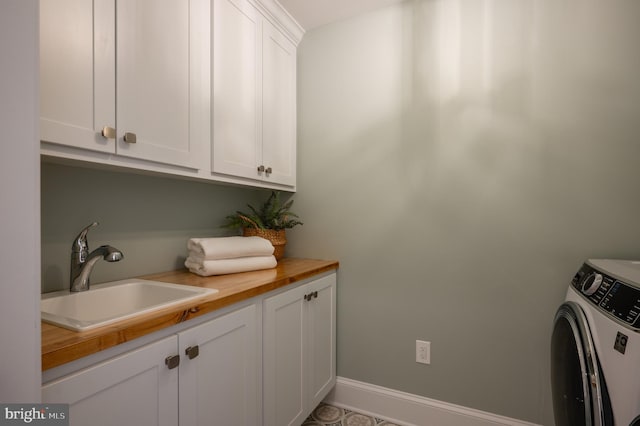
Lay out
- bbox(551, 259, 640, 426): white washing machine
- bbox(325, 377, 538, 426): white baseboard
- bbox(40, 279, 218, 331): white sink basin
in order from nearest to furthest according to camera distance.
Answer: bbox(551, 259, 640, 426): white washing machine < bbox(40, 279, 218, 331): white sink basin < bbox(325, 377, 538, 426): white baseboard

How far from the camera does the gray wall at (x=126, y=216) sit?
1.14 meters

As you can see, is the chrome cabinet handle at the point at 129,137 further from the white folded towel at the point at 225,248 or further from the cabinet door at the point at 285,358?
the cabinet door at the point at 285,358

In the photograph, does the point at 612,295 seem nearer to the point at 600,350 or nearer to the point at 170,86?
the point at 600,350

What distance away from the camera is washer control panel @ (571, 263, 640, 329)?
83 centimetres

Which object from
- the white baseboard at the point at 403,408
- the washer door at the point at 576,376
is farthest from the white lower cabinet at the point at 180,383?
the washer door at the point at 576,376

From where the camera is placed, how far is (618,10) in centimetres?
139

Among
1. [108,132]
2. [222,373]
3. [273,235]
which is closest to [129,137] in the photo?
[108,132]

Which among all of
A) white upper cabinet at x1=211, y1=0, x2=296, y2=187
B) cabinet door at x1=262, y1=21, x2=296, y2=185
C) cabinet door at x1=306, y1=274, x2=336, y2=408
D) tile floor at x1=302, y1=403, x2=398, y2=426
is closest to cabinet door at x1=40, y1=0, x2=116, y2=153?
white upper cabinet at x1=211, y1=0, x2=296, y2=187

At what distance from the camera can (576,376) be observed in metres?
1.00

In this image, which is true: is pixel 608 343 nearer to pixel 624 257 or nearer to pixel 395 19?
pixel 624 257

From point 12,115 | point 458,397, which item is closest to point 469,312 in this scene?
point 458,397

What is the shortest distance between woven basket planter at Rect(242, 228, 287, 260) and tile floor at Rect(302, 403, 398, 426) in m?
0.93

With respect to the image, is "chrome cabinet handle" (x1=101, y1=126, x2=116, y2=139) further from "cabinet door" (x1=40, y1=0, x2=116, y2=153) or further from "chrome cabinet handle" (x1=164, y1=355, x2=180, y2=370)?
"chrome cabinet handle" (x1=164, y1=355, x2=180, y2=370)

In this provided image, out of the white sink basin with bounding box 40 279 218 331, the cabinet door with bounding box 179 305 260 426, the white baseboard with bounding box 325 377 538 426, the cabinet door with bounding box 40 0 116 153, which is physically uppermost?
the cabinet door with bounding box 40 0 116 153
